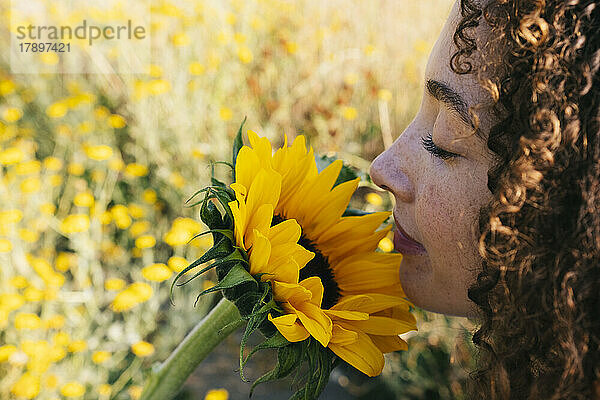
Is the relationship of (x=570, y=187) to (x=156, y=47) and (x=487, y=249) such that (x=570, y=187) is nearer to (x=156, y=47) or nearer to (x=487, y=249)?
(x=487, y=249)

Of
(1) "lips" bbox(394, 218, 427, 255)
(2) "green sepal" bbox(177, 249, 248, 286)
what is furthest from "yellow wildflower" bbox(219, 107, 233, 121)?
(2) "green sepal" bbox(177, 249, 248, 286)

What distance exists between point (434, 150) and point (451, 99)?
67 mm

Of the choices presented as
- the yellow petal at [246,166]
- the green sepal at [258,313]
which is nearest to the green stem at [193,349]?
the green sepal at [258,313]

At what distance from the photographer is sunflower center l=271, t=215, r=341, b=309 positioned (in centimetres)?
83

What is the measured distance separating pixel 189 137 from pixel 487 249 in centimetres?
162

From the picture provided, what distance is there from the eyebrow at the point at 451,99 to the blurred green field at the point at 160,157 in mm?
720

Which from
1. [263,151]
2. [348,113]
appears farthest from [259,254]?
[348,113]

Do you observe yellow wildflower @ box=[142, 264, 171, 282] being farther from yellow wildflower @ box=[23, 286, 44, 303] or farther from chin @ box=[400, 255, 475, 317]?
chin @ box=[400, 255, 475, 317]

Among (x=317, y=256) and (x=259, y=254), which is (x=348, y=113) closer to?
(x=317, y=256)

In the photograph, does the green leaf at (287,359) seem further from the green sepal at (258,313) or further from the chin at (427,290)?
the chin at (427,290)

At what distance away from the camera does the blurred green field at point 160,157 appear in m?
1.53

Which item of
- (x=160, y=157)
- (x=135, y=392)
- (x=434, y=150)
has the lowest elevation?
(x=135, y=392)

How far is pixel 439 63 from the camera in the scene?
76cm

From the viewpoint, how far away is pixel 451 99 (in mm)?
734
